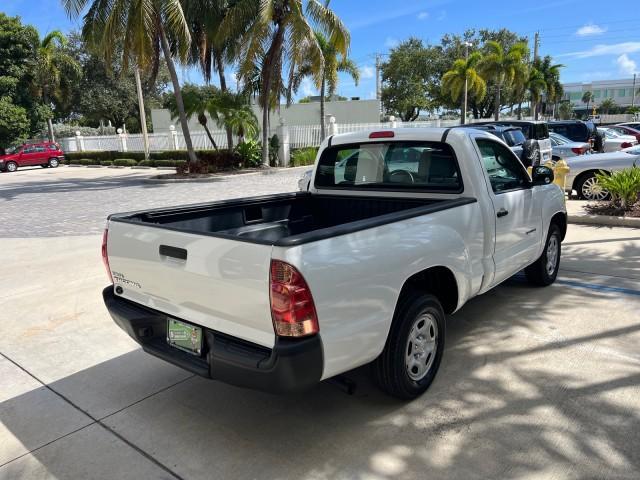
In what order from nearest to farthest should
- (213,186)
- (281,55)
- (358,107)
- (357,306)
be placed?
(357,306), (213,186), (281,55), (358,107)

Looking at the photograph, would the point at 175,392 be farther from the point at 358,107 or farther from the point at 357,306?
the point at 358,107

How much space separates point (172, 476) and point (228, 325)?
87 cm

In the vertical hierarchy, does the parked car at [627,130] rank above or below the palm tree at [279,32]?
below

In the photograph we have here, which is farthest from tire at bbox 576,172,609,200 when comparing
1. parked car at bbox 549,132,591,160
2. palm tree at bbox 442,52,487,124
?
palm tree at bbox 442,52,487,124

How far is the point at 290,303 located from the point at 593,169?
10382mm

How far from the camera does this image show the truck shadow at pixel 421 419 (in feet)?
9.01

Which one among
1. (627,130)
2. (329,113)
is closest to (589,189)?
(627,130)

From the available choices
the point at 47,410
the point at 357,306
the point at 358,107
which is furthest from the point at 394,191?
the point at 358,107

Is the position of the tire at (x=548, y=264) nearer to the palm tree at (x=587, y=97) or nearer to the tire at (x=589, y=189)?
the tire at (x=589, y=189)

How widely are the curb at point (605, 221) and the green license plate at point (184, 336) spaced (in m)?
7.91

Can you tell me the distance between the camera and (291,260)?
241 centimetres

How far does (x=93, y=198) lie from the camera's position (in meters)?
15.4

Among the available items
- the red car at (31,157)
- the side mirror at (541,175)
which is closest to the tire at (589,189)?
the side mirror at (541,175)

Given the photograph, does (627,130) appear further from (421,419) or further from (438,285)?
(421,419)
